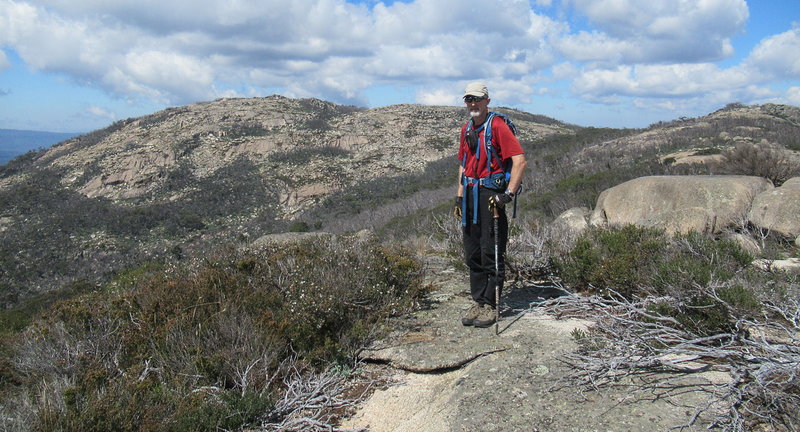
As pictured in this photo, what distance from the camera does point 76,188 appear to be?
111 ft

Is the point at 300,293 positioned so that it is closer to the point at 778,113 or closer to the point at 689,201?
the point at 689,201

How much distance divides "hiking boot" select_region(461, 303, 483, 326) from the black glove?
87cm

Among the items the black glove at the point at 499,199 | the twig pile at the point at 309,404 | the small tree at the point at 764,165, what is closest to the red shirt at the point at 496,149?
the black glove at the point at 499,199

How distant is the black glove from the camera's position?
3.63 meters

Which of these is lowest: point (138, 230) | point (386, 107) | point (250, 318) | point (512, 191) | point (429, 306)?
point (138, 230)

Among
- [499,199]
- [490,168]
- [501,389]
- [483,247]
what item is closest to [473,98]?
[490,168]

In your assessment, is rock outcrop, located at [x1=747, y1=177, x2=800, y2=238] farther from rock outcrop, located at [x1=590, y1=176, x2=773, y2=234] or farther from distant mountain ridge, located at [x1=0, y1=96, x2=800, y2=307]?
distant mountain ridge, located at [x1=0, y1=96, x2=800, y2=307]

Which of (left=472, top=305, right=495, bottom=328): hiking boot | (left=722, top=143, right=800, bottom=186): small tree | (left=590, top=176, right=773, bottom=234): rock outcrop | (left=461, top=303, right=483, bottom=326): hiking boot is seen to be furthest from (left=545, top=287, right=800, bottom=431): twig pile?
(left=722, top=143, right=800, bottom=186): small tree

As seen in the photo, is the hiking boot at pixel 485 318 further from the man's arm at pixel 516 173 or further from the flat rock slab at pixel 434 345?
the man's arm at pixel 516 173

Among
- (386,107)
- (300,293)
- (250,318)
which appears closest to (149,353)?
(250,318)

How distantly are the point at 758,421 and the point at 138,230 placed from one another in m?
28.1

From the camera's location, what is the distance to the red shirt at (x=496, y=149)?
3.71 metres

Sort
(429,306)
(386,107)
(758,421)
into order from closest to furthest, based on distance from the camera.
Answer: (758,421), (429,306), (386,107)

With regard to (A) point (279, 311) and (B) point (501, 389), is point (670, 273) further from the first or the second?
(A) point (279, 311)
